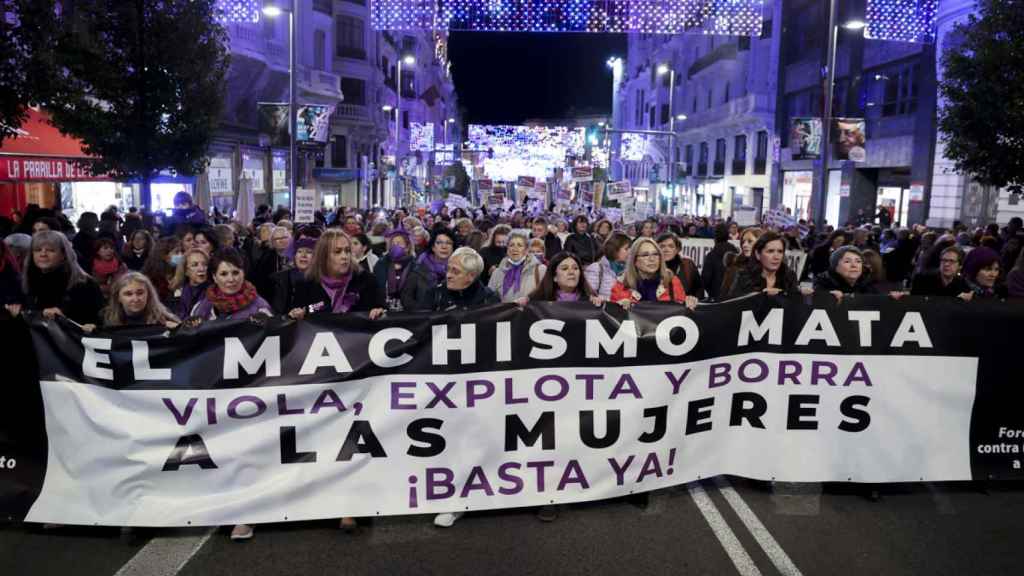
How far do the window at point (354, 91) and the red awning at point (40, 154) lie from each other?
28391 mm

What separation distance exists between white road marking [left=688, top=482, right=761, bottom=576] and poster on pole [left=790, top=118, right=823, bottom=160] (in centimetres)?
1621

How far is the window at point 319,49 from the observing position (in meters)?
43.1

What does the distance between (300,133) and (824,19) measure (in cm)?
2526

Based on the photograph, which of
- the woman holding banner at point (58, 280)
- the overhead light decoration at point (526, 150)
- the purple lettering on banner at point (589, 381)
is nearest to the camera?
the purple lettering on banner at point (589, 381)

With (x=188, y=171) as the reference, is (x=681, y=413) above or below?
below

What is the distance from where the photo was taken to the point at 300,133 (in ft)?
63.4

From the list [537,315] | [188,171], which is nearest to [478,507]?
[537,315]

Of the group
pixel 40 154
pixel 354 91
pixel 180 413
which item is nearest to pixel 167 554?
pixel 180 413

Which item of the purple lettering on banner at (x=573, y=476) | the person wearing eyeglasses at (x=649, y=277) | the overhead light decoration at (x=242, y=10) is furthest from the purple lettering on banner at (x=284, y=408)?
the overhead light decoration at (x=242, y=10)

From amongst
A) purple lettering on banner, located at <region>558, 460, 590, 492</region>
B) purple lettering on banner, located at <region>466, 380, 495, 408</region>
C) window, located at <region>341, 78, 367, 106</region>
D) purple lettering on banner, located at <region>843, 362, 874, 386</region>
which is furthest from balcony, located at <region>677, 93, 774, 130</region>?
purple lettering on banner, located at <region>466, 380, 495, 408</region>

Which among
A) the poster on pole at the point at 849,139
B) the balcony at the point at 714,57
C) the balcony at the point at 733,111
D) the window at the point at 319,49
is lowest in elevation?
the poster on pole at the point at 849,139

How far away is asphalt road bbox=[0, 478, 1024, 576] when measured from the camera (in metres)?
4.69

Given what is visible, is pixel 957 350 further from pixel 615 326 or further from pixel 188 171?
pixel 188 171

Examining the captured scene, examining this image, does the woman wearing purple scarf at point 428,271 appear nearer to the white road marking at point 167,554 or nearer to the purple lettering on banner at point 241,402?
the purple lettering on banner at point 241,402
